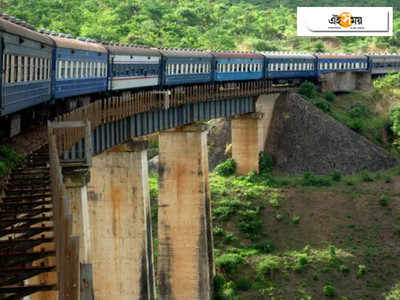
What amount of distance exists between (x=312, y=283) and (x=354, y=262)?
2.91 meters

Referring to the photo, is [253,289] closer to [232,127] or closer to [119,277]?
[119,277]

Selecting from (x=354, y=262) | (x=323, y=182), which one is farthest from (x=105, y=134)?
(x=323, y=182)

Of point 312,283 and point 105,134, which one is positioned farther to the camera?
point 312,283

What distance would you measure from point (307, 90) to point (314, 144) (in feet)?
21.8

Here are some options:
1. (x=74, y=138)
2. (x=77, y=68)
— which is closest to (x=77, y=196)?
(x=74, y=138)

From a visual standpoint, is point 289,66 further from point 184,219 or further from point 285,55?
point 184,219

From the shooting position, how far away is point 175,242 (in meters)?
42.6

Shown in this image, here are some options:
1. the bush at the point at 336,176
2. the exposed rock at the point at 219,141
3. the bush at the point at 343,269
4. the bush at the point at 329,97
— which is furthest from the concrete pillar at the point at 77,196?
the bush at the point at 329,97

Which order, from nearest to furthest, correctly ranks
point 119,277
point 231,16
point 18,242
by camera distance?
1. point 18,242
2. point 119,277
3. point 231,16

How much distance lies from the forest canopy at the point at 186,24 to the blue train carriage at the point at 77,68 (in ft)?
165

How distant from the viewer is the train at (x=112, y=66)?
758 inches

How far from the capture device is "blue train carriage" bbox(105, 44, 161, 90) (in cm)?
3497

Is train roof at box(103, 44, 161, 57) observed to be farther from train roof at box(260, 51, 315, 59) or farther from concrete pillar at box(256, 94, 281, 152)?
train roof at box(260, 51, 315, 59)

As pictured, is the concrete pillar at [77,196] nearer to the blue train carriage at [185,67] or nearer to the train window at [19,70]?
the train window at [19,70]
